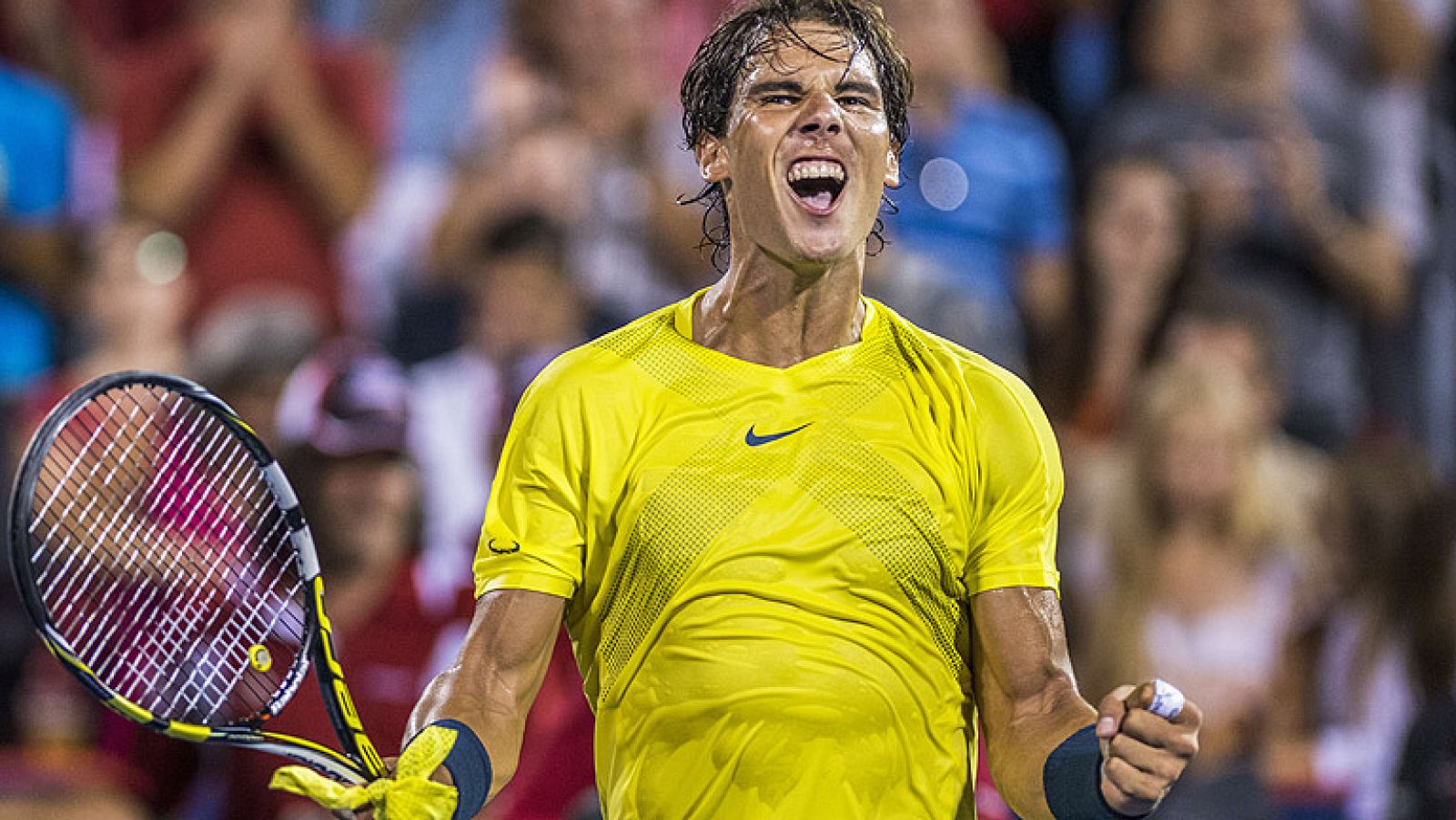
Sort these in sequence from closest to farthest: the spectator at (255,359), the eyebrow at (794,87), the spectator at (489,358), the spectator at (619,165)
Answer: the eyebrow at (794,87) → the spectator at (255,359) → the spectator at (489,358) → the spectator at (619,165)

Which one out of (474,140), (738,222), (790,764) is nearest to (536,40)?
(474,140)

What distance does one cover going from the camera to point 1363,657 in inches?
265

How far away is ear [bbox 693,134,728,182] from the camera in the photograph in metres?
3.32

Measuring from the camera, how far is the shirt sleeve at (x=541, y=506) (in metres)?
3.07

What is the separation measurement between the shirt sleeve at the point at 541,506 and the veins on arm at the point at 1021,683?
625 mm

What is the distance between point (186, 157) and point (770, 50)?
170 inches

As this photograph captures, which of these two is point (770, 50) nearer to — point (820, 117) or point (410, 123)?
point (820, 117)

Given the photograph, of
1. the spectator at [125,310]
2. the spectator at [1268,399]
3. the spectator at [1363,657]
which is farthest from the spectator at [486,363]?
the spectator at [1363,657]

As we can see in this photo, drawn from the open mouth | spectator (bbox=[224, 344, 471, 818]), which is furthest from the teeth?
spectator (bbox=[224, 344, 471, 818])

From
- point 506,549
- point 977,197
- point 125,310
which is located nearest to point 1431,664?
point 977,197

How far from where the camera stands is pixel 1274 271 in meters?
7.62

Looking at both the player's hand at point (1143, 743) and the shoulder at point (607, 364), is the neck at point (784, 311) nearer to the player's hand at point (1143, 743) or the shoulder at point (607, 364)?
the shoulder at point (607, 364)

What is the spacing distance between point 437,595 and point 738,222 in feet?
9.74

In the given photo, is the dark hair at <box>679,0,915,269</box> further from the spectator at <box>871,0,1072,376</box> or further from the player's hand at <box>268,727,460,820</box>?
the spectator at <box>871,0,1072,376</box>
